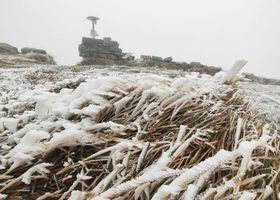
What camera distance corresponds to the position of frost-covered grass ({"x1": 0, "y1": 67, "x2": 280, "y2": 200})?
3.21ft

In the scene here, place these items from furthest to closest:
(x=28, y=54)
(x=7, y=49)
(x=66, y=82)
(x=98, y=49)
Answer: (x=7, y=49) < (x=98, y=49) < (x=28, y=54) < (x=66, y=82)

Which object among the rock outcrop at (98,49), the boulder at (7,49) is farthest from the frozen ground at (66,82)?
the boulder at (7,49)

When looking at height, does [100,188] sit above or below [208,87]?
below

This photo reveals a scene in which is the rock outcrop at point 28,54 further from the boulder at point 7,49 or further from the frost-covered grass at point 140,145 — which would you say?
the frost-covered grass at point 140,145

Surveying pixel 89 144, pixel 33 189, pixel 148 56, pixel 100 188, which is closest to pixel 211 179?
pixel 100 188

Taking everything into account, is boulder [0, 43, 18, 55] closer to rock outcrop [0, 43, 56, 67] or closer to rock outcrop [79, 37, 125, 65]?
rock outcrop [0, 43, 56, 67]

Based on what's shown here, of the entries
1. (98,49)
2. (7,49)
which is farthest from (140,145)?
(7,49)

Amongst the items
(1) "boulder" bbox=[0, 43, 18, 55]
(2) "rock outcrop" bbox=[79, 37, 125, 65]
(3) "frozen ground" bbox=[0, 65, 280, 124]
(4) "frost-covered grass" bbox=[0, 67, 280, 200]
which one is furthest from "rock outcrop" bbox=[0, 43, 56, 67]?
(4) "frost-covered grass" bbox=[0, 67, 280, 200]

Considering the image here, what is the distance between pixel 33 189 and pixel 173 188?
0.45m

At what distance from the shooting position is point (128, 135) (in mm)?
1265

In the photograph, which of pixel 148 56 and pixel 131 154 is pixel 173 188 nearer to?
pixel 131 154

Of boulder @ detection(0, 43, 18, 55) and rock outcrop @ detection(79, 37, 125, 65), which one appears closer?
rock outcrop @ detection(79, 37, 125, 65)

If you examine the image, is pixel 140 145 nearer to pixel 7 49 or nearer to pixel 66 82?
pixel 66 82

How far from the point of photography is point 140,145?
1165mm
